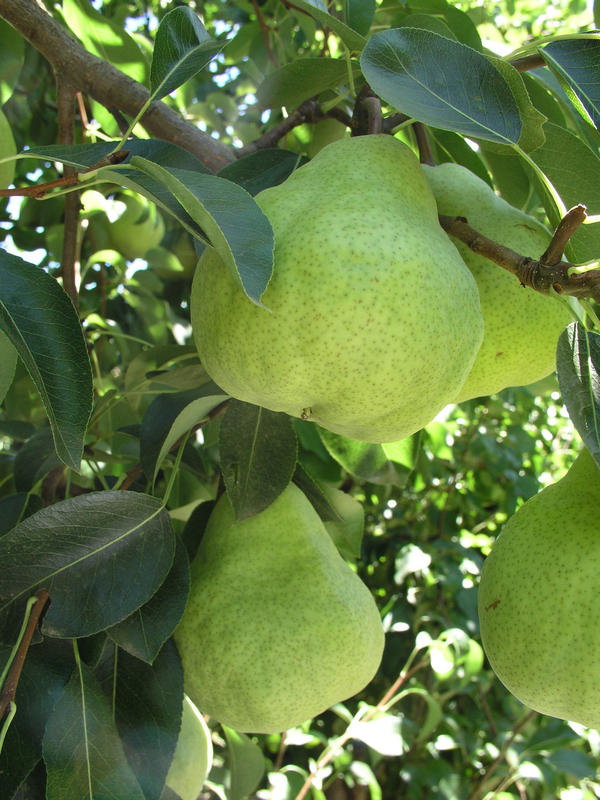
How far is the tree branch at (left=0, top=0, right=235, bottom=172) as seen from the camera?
115 centimetres

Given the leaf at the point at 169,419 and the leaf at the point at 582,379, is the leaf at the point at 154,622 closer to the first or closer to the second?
the leaf at the point at 169,419

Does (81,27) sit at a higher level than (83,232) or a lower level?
higher

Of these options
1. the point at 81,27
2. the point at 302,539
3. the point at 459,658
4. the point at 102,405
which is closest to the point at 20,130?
the point at 81,27

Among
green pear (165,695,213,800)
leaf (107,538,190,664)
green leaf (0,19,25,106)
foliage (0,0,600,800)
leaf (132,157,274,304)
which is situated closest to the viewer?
leaf (132,157,274,304)

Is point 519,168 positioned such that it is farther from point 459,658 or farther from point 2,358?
point 459,658

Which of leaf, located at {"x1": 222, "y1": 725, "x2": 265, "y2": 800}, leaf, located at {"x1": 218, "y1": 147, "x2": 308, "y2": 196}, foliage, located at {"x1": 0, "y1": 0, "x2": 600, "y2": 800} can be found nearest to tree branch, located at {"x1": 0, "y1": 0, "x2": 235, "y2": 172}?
foliage, located at {"x1": 0, "y1": 0, "x2": 600, "y2": 800}

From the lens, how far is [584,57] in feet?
2.62

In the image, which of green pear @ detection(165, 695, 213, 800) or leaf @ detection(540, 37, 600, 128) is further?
green pear @ detection(165, 695, 213, 800)

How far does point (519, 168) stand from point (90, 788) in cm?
102

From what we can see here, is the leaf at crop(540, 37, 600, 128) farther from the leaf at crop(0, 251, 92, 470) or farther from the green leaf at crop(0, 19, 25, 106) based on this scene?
the green leaf at crop(0, 19, 25, 106)

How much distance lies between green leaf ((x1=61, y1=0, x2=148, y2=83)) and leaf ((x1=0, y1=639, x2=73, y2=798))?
3.60 feet

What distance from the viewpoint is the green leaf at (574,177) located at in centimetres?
91

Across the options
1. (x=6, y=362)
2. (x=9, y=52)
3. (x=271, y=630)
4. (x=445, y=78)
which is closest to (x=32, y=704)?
(x=271, y=630)

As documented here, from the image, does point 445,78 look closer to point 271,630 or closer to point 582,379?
point 582,379
